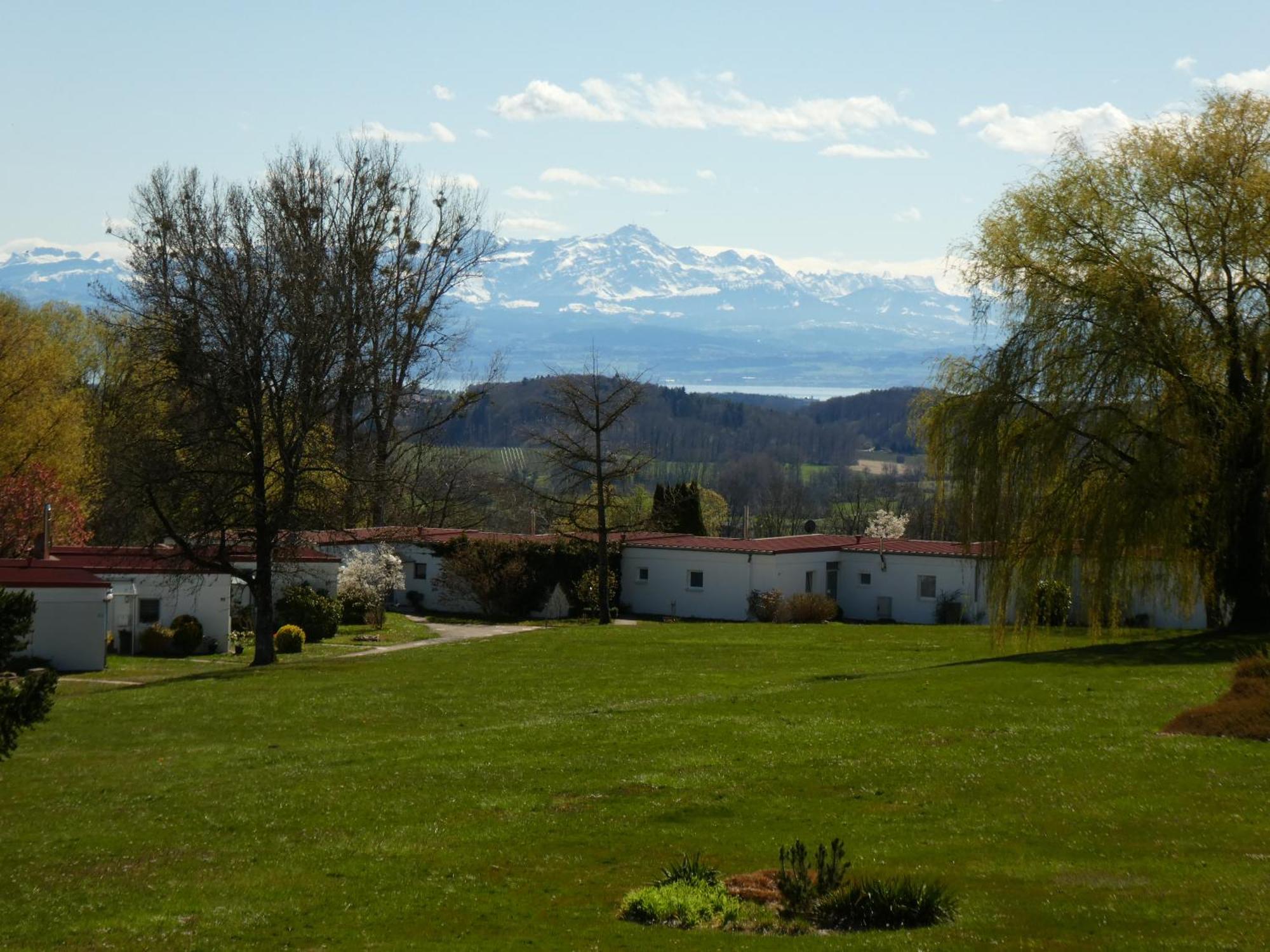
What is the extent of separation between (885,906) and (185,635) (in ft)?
110

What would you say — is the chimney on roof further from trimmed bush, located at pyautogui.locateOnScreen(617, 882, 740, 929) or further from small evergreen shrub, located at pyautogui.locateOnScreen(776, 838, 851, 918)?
small evergreen shrub, located at pyautogui.locateOnScreen(776, 838, 851, 918)

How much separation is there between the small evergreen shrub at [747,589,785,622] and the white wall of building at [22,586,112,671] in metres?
26.9

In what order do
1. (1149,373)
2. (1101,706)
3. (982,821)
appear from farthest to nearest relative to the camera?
(1149,373)
(1101,706)
(982,821)

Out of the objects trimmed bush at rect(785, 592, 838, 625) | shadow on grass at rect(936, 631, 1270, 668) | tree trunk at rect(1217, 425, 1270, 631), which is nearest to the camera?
shadow on grass at rect(936, 631, 1270, 668)

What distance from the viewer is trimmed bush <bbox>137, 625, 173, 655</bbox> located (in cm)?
4006

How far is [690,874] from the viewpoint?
1216 centimetres

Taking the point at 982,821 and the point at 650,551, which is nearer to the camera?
the point at 982,821

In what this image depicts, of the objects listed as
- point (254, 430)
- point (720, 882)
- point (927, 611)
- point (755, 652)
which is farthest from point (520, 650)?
point (720, 882)

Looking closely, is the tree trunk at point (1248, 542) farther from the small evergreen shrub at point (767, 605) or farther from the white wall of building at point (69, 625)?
the white wall of building at point (69, 625)

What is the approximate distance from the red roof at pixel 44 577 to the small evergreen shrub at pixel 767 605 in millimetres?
26677

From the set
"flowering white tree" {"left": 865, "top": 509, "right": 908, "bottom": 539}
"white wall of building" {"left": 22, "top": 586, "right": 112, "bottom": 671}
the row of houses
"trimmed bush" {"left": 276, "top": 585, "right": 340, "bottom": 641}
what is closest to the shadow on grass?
the row of houses

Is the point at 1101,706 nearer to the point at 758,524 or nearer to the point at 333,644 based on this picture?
the point at 333,644

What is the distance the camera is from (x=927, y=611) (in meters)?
54.6

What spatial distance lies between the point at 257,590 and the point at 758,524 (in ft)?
262
